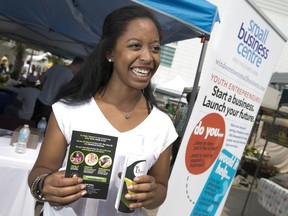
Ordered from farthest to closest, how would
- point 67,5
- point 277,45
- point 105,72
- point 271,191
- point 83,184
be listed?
point 271,191 < point 67,5 < point 277,45 < point 105,72 < point 83,184

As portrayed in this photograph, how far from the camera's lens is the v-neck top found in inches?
55.7

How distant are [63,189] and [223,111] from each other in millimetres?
1559

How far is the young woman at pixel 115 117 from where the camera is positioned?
1.35 m

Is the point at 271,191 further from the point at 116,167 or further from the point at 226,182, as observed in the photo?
the point at 116,167

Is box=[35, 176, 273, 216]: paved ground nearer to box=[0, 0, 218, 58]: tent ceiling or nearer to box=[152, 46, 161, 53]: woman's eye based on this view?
box=[0, 0, 218, 58]: tent ceiling

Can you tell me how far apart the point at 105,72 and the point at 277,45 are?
1.76 metres

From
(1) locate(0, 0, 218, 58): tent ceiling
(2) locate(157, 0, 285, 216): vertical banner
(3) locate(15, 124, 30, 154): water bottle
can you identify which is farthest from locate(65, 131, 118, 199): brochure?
(1) locate(0, 0, 218, 58): tent ceiling

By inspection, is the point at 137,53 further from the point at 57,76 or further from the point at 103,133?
the point at 57,76

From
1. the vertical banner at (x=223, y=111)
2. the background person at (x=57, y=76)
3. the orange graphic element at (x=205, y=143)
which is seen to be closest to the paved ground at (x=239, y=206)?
the background person at (x=57, y=76)

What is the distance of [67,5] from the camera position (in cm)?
504

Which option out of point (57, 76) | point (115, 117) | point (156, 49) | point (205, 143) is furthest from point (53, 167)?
point (57, 76)

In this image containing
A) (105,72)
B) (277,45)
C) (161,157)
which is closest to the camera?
(161,157)

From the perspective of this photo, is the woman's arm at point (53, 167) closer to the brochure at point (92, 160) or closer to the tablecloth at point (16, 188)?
the brochure at point (92, 160)

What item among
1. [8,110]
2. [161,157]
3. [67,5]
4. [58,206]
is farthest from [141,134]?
[8,110]
